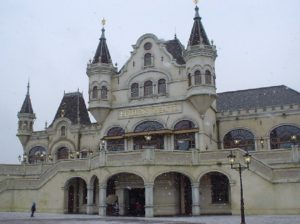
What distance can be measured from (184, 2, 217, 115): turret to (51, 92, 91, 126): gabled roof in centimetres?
1805

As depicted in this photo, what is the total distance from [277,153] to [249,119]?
825 cm

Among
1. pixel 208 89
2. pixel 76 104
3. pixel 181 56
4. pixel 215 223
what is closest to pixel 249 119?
pixel 208 89

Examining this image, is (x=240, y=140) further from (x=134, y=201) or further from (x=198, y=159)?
(x=134, y=201)

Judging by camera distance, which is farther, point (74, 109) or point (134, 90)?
point (74, 109)

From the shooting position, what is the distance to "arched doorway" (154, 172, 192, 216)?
120 feet

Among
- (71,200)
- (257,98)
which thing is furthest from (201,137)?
(71,200)

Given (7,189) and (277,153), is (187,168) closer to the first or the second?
(277,153)

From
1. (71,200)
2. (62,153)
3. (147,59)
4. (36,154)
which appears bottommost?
(71,200)

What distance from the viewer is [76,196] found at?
43438 mm

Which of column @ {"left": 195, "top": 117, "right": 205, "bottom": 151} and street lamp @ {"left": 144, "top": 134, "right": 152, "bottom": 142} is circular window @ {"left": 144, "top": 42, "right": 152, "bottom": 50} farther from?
column @ {"left": 195, "top": 117, "right": 205, "bottom": 151}

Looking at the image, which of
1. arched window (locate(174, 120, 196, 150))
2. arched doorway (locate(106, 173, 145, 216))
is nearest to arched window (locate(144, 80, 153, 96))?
arched window (locate(174, 120, 196, 150))

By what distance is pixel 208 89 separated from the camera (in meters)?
39.9

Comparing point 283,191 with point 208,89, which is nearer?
point 283,191

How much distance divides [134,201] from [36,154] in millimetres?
19476
